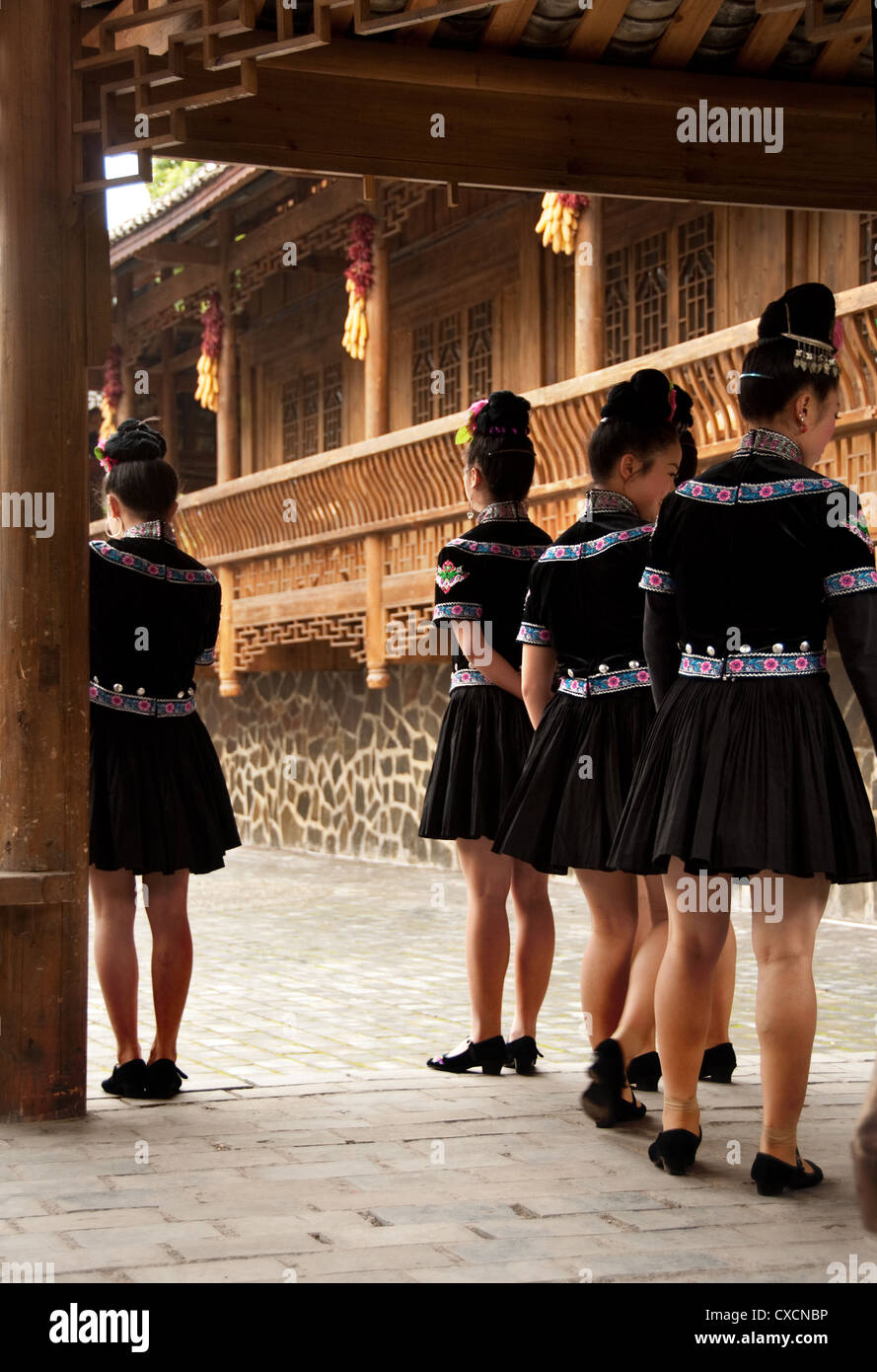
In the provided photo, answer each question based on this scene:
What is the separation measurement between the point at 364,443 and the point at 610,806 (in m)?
9.90

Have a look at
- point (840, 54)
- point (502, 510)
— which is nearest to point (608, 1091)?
point (502, 510)

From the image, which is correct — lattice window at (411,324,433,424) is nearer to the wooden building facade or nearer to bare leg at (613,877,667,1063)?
the wooden building facade

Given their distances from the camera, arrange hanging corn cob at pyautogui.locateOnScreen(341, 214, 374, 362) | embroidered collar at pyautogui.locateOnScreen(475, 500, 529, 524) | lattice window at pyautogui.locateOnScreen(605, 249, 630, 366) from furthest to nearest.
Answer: hanging corn cob at pyautogui.locateOnScreen(341, 214, 374, 362) → lattice window at pyautogui.locateOnScreen(605, 249, 630, 366) → embroidered collar at pyautogui.locateOnScreen(475, 500, 529, 524)

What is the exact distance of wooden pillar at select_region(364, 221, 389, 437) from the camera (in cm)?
1509

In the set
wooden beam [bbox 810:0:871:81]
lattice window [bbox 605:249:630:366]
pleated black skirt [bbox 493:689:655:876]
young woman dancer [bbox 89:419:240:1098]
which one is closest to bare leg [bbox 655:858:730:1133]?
pleated black skirt [bbox 493:689:655:876]

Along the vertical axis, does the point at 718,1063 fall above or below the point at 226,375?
below

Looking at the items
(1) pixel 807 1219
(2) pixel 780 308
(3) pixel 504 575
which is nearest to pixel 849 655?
(2) pixel 780 308

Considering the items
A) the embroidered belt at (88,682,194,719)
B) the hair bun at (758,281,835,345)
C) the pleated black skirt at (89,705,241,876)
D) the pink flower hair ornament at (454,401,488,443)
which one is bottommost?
the pleated black skirt at (89,705,241,876)

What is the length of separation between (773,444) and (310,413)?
1617 cm

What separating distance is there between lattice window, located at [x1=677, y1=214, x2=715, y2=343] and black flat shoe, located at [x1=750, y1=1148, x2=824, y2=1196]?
9860mm

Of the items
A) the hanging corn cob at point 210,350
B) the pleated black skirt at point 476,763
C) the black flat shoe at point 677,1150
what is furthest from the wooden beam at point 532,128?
the hanging corn cob at point 210,350

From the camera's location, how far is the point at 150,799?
17.1ft

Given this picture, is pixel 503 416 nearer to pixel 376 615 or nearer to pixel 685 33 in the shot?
pixel 685 33
